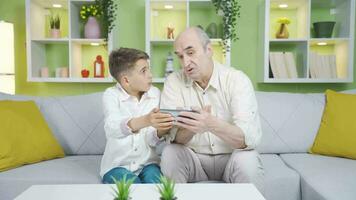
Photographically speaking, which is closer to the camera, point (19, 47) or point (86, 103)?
point (86, 103)

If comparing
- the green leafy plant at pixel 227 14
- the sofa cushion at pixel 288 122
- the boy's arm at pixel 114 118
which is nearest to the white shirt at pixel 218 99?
the boy's arm at pixel 114 118

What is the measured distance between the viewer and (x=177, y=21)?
318 centimetres

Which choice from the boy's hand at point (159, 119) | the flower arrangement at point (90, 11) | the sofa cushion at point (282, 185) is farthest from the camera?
the flower arrangement at point (90, 11)

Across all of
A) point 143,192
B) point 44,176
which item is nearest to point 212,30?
point 44,176

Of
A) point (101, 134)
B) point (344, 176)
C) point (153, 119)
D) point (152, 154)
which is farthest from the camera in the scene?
point (101, 134)

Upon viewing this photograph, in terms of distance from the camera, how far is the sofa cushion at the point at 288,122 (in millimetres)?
2355

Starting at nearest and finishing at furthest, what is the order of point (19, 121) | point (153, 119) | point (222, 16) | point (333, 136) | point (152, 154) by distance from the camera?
point (153, 119) < point (152, 154) < point (19, 121) < point (333, 136) < point (222, 16)

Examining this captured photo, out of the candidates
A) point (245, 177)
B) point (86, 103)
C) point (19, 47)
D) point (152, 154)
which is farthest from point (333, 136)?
point (19, 47)

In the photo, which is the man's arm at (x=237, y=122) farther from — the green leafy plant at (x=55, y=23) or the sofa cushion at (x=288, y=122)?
the green leafy plant at (x=55, y=23)

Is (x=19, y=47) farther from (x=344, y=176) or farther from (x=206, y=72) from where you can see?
(x=344, y=176)

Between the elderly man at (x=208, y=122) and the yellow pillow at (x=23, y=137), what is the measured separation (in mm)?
781

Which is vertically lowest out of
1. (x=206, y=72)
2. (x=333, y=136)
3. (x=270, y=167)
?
(x=270, y=167)

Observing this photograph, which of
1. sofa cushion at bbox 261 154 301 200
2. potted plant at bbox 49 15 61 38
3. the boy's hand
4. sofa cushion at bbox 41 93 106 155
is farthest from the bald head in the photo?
potted plant at bbox 49 15 61 38

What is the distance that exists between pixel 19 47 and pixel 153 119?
2.21 m
